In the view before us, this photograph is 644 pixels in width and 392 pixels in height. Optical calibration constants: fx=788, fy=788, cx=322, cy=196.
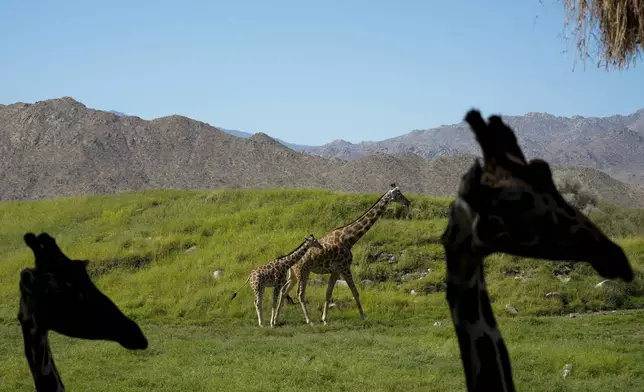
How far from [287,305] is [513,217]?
15439 millimetres

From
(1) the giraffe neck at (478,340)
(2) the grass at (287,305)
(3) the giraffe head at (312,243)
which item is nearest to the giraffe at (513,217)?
(1) the giraffe neck at (478,340)

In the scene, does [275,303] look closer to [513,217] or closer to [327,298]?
[327,298]

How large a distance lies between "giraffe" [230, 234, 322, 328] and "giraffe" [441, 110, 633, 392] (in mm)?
13342

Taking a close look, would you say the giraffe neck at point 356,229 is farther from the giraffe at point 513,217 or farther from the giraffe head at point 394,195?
the giraffe at point 513,217

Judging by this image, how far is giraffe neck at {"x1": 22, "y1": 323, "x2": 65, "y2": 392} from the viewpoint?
4.66 m

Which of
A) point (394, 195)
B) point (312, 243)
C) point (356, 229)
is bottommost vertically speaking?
point (312, 243)

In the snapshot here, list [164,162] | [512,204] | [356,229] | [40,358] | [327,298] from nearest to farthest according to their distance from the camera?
[512,204] < [40,358] < [327,298] < [356,229] < [164,162]

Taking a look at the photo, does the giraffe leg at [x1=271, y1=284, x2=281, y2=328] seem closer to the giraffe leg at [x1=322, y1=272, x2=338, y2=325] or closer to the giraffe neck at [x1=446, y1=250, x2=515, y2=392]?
the giraffe leg at [x1=322, y1=272, x2=338, y2=325]

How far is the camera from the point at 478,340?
12.8 ft

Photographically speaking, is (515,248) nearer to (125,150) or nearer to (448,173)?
(448,173)

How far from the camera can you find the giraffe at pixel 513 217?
332 cm

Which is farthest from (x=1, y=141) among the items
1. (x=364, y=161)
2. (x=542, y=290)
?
(x=542, y=290)

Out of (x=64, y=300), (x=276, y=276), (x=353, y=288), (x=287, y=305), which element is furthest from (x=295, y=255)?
(x=64, y=300)

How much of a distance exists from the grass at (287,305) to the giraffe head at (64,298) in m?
6.29
